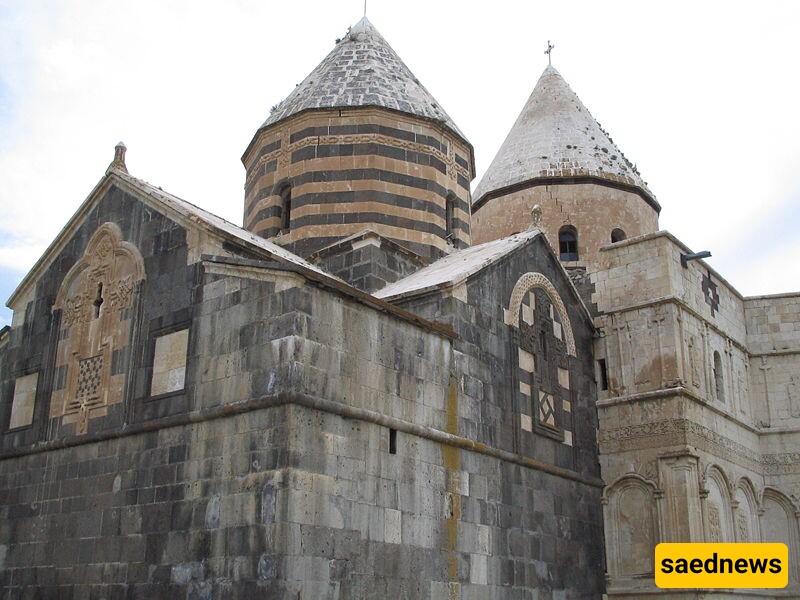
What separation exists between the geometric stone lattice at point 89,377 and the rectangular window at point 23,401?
106 cm

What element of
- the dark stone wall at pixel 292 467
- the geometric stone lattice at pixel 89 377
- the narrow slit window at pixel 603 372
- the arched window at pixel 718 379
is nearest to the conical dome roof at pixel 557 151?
the arched window at pixel 718 379

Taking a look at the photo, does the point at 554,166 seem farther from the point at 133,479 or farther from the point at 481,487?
the point at 133,479

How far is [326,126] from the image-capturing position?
1639 cm

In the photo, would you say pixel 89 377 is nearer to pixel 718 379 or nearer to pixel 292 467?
pixel 292 467

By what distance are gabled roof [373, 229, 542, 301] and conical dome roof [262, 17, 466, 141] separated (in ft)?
10.3

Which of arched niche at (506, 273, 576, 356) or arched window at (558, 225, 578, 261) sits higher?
arched window at (558, 225, 578, 261)

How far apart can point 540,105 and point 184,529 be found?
50.8ft

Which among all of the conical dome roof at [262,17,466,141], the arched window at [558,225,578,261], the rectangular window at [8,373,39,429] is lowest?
the rectangular window at [8,373,39,429]

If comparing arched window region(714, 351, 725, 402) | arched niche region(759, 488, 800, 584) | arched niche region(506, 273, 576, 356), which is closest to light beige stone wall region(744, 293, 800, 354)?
arched window region(714, 351, 725, 402)

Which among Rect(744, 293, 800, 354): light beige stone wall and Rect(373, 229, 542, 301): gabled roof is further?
Rect(744, 293, 800, 354): light beige stone wall

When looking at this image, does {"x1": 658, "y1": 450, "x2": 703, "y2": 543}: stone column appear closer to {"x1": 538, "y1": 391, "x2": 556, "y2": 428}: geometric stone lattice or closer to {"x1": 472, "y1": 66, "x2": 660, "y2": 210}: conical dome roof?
{"x1": 538, "y1": 391, "x2": 556, "y2": 428}: geometric stone lattice

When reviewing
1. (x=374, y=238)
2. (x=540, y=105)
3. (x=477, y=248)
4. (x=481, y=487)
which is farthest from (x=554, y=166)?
(x=481, y=487)

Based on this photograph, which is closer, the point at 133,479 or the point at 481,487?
the point at 133,479

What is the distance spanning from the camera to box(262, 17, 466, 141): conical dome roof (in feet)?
54.3
